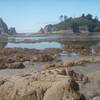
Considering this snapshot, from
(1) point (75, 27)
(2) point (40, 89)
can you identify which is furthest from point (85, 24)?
(2) point (40, 89)

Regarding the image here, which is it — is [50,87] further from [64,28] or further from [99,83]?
[64,28]

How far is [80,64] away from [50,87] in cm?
1447

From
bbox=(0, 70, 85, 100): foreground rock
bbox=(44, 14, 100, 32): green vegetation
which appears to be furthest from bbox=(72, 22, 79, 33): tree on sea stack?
bbox=(0, 70, 85, 100): foreground rock

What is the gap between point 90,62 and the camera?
27.9 m

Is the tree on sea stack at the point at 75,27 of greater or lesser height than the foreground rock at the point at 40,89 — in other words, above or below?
below

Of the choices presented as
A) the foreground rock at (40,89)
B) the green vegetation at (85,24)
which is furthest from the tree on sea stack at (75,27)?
the foreground rock at (40,89)

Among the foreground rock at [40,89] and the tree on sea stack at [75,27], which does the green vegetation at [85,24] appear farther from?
the foreground rock at [40,89]

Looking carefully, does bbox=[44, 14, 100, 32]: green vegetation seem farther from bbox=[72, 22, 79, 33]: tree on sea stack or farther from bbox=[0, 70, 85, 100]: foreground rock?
bbox=[0, 70, 85, 100]: foreground rock

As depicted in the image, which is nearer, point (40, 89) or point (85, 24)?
point (40, 89)

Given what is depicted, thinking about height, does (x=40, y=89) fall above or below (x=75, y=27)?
above

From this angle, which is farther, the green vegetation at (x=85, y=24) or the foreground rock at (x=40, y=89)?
the green vegetation at (x=85, y=24)

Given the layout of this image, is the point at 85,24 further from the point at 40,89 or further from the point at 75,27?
the point at 40,89

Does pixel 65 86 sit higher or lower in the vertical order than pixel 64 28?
higher

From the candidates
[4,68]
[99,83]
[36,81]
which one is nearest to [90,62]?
[4,68]
